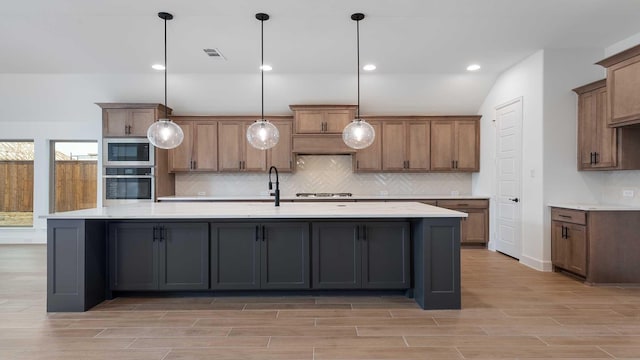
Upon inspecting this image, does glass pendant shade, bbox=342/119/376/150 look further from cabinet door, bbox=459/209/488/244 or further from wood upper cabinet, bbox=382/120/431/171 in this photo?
cabinet door, bbox=459/209/488/244

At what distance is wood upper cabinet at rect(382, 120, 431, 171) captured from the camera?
21.3 feet

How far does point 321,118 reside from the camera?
6.23 metres

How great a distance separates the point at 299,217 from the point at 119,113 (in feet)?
14.0

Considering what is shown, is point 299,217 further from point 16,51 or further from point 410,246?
point 16,51

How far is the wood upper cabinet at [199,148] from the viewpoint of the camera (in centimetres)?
641

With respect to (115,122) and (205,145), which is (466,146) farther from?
(115,122)

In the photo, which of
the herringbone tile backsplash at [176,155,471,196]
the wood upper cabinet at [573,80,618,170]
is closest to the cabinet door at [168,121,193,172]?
the herringbone tile backsplash at [176,155,471,196]

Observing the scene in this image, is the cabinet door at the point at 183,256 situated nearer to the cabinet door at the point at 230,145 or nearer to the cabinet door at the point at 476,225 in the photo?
the cabinet door at the point at 230,145

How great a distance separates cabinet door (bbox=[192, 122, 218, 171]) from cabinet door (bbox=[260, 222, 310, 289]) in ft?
10.9

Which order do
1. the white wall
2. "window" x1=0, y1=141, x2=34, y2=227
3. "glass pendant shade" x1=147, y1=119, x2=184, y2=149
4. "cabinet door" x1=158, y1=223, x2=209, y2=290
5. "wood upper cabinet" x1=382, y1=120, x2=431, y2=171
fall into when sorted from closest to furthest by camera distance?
"cabinet door" x1=158, y1=223, x2=209, y2=290
"glass pendant shade" x1=147, y1=119, x2=184, y2=149
the white wall
"wood upper cabinet" x1=382, y1=120, x2=431, y2=171
"window" x1=0, y1=141, x2=34, y2=227

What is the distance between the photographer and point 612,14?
3744mm

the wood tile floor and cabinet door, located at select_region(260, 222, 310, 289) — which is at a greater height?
cabinet door, located at select_region(260, 222, 310, 289)

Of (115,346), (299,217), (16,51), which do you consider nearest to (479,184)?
(299,217)

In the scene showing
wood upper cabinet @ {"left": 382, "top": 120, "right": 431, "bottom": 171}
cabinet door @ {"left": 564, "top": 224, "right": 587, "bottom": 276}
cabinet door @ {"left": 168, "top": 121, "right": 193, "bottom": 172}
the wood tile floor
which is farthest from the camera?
wood upper cabinet @ {"left": 382, "top": 120, "right": 431, "bottom": 171}
